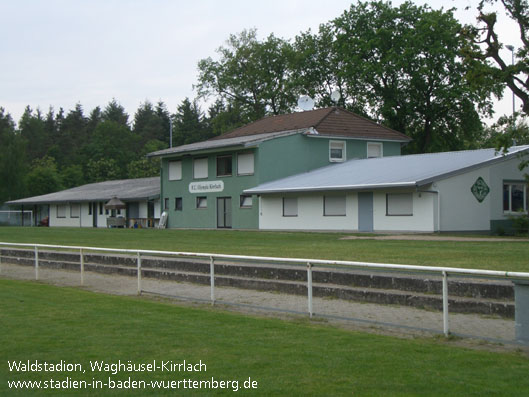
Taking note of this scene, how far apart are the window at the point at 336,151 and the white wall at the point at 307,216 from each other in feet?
19.5

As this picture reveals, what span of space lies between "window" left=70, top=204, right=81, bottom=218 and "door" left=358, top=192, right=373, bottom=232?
1223 inches

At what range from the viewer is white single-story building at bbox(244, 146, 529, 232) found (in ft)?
93.3

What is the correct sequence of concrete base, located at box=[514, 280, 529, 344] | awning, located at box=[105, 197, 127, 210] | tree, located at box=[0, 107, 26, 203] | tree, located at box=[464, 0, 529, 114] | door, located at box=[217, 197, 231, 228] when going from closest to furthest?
concrete base, located at box=[514, 280, 529, 344] < tree, located at box=[464, 0, 529, 114] < door, located at box=[217, 197, 231, 228] < awning, located at box=[105, 197, 127, 210] < tree, located at box=[0, 107, 26, 203]

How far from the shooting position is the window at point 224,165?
39.4 m

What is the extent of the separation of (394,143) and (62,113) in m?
93.5

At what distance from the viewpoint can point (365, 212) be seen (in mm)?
31141

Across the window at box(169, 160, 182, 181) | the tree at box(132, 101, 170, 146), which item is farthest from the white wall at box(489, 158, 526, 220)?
the tree at box(132, 101, 170, 146)

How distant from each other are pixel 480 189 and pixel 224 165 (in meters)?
16.0

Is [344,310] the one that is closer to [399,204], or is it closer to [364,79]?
[399,204]

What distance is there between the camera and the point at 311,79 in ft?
189

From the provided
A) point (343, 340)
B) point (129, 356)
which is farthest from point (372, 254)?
point (129, 356)

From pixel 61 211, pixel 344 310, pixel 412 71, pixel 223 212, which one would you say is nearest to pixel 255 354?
pixel 344 310

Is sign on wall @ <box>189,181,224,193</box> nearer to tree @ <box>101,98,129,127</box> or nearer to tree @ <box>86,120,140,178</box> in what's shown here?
tree @ <box>86,120,140,178</box>

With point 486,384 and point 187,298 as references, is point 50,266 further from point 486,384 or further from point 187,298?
point 486,384
